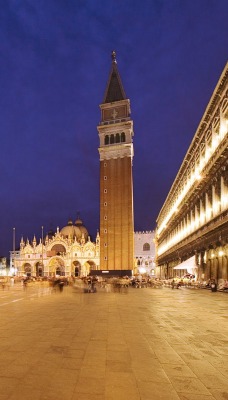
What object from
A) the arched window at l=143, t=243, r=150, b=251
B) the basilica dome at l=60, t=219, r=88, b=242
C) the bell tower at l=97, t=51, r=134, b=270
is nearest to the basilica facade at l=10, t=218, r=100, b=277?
the basilica dome at l=60, t=219, r=88, b=242

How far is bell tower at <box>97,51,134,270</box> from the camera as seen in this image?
288ft

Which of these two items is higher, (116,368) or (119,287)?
(116,368)

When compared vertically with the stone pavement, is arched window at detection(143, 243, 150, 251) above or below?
below

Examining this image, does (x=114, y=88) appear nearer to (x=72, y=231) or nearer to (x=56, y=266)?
(x=72, y=231)

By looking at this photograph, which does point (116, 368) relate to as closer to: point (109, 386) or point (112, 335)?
point (109, 386)

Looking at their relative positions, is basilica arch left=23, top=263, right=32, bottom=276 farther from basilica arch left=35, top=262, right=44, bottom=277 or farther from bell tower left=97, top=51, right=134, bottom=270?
bell tower left=97, top=51, right=134, bottom=270

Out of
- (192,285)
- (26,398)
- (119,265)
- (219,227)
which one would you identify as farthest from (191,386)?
(119,265)

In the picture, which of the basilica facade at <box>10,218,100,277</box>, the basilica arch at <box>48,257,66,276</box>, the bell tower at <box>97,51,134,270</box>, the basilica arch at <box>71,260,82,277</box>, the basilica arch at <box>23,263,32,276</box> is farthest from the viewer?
the basilica arch at <box>23,263,32,276</box>

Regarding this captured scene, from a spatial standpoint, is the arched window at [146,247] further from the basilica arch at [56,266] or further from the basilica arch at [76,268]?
the basilica arch at [56,266]

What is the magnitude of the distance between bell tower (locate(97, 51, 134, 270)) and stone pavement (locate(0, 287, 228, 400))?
74438 mm

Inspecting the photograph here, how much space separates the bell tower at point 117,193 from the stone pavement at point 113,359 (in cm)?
7444

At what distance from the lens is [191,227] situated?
47.4 m

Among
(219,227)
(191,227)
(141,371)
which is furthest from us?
(191,227)

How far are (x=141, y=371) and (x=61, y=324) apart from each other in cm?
630
